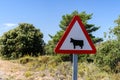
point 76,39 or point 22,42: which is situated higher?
point 22,42

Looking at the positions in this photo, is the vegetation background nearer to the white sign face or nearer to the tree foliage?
the tree foliage

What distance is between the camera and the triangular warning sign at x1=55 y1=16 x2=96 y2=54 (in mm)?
6727

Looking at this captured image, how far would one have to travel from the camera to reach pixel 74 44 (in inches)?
263

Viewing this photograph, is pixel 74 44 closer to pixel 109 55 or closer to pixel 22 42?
pixel 109 55

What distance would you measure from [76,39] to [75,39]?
2 cm

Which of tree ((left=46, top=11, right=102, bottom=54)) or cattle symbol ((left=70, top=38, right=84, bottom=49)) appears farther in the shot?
tree ((left=46, top=11, right=102, bottom=54))

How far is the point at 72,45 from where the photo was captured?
6766 mm

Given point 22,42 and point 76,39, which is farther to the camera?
point 22,42

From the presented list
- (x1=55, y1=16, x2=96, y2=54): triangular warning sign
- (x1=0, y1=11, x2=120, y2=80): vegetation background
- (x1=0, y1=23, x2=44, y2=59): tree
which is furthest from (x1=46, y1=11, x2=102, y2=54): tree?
(x1=55, y1=16, x2=96, y2=54): triangular warning sign

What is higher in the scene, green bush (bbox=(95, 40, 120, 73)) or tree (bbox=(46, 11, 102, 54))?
tree (bbox=(46, 11, 102, 54))

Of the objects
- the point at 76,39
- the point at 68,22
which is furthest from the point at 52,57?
the point at 68,22

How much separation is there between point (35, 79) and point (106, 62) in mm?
8087

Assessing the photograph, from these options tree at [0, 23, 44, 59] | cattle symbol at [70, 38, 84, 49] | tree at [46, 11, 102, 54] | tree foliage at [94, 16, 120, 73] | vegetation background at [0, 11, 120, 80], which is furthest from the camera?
tree at [46, 11, 102, 54]

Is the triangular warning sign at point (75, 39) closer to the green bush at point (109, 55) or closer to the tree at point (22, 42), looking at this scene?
the green bush at point (109, 55)
